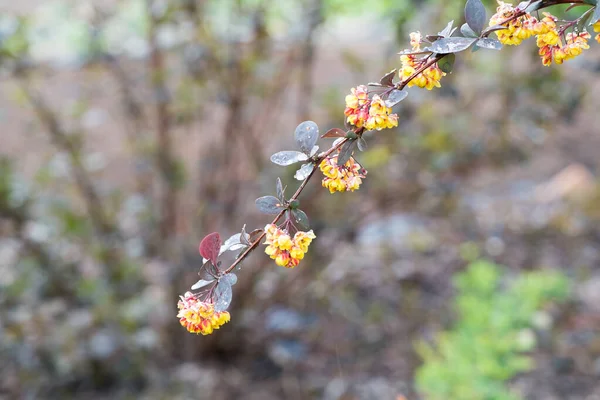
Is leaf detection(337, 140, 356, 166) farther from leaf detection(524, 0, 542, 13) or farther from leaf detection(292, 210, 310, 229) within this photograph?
leaf detection(524, 0, 542, 13)

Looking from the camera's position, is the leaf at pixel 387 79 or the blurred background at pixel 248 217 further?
the blurred background at pixel 248 217

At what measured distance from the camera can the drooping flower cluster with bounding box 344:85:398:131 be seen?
0.45m

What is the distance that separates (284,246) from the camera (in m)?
0.45

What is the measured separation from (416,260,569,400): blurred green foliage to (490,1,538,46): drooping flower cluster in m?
1.09

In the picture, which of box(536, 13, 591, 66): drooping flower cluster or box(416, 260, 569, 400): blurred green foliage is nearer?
box(536, 13, 591, 66): drooping flower cluster

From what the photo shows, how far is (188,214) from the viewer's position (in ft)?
7.66

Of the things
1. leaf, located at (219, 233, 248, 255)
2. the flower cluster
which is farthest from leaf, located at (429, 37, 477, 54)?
leaf, located at (219, 233, 248, 255)

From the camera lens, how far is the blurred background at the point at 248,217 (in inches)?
63.6

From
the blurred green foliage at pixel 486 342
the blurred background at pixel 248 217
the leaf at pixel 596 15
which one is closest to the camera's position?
the leaf at pixel 596 15

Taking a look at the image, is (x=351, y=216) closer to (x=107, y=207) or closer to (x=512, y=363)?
(x=512, y=363)

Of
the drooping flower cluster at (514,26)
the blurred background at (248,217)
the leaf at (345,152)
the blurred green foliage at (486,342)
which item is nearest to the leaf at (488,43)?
the drooping flower cluster at (514,26)

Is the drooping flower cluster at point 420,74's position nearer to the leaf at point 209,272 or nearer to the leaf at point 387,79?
the leaf at point 387,79

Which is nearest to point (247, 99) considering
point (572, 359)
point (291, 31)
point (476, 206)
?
point (291, 31)

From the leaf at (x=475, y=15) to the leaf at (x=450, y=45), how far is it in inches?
0.9
